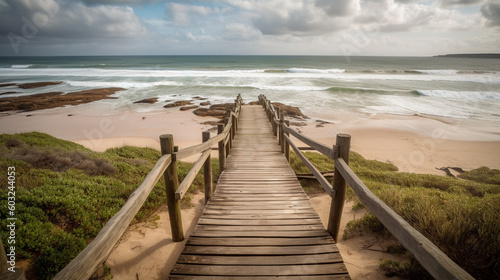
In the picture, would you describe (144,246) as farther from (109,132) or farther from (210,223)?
(109,132)

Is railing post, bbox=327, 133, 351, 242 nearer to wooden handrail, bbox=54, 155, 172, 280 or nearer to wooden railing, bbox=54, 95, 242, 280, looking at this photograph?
wooden railing, bbox=54, 95, 242, 280

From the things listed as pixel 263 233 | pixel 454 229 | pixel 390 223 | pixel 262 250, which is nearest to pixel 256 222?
pixel 263 233

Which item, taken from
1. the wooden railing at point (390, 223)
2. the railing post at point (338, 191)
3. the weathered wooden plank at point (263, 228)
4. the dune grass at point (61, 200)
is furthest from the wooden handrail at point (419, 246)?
the dune grass at point (61, 200)

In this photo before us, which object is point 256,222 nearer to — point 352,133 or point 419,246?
point 419,246

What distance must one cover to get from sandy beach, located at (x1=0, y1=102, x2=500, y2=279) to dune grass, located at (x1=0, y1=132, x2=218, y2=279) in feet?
2.01

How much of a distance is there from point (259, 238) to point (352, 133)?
540 inches

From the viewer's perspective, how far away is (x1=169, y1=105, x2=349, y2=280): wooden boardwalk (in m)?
2.59

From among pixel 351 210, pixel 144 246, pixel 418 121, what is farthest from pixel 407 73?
pixel 144 246

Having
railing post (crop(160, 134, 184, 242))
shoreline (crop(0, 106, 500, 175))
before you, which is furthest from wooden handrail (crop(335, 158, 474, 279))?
shoreline (crop(0, 106, 500, 175))

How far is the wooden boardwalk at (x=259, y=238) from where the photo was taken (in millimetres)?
2586

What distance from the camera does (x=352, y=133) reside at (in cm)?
1499

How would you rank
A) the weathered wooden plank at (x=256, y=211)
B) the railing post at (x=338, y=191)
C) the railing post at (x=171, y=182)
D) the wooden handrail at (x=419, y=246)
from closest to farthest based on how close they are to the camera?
the wooden handrail at (x=419, y=246), the railing post at (x=338, y=191), the railing post at (x=171, y=182), the weathered wooden plank at (x=256, y=211)

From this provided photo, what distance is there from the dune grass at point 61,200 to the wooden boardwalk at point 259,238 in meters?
1.70

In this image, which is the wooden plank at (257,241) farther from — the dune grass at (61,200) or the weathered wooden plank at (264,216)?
the dune grass at (61,200)
